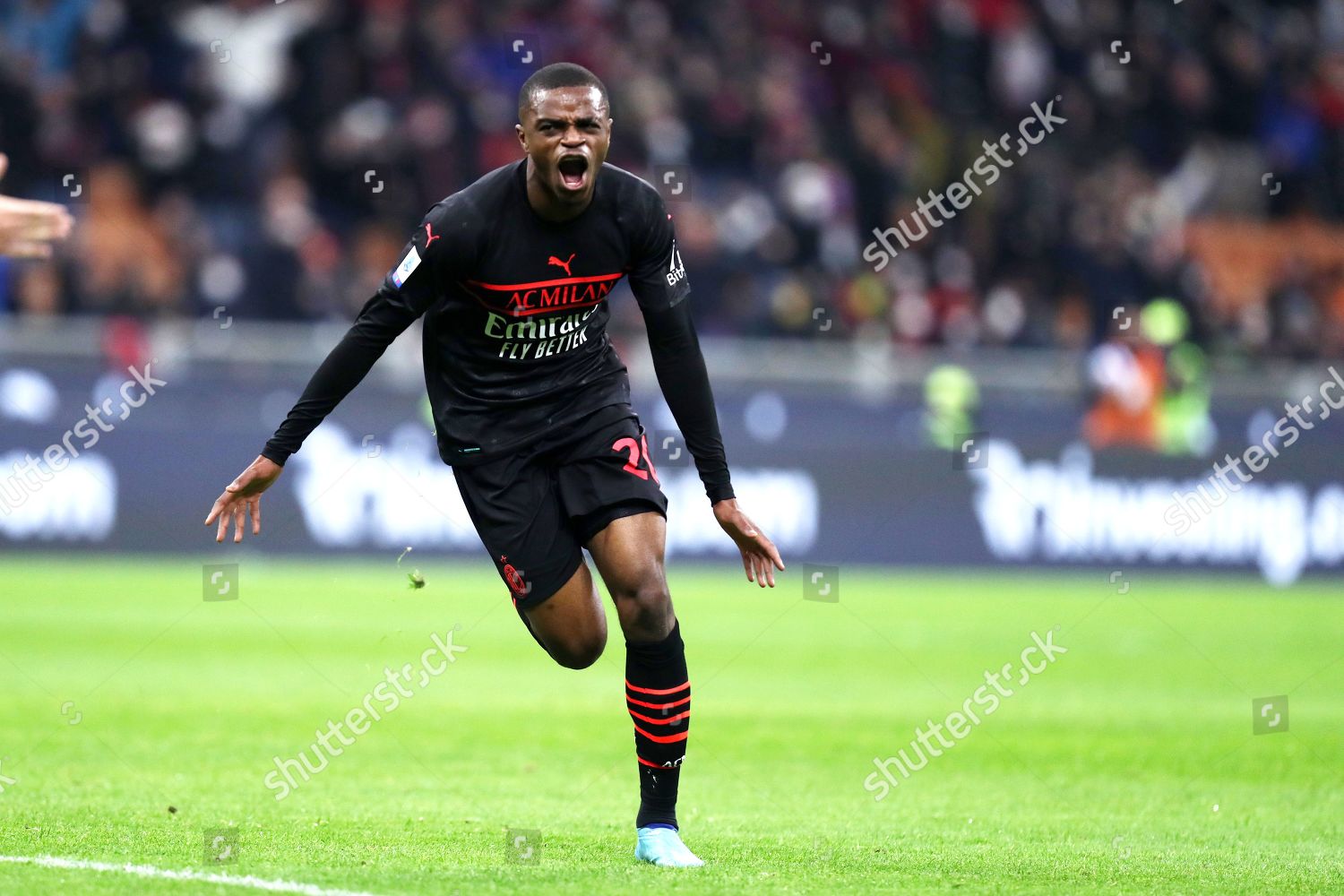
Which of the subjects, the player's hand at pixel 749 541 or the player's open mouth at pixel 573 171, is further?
the player's hand at pixel 749 541

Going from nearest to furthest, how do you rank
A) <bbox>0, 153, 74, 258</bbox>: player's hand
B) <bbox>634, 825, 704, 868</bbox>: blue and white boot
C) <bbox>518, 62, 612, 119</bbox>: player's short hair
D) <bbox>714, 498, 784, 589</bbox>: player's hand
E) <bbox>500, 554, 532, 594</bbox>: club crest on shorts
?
<bbox>0, 153, 74, 258</bbox>: player's hand < <bbox>518, 62, 612, 119</bbox>: player's short hair < <bbox>634, 825, 704, 868</bbox>: blue and white boot < <bbox>714, 498, 784, 589</bbox>: player's hand < <bbox>500, 554, 532, 594</bbox>: club crest on shorts

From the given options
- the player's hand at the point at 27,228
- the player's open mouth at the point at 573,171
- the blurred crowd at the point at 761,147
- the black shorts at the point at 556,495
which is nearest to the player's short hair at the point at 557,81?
the player's open mouth at the point at 573,171

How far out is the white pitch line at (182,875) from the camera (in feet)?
16.5

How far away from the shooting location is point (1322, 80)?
2470 cm

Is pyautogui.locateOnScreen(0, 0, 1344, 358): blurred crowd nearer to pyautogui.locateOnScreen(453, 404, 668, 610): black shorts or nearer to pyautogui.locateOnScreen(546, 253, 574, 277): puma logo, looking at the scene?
pyautogui.locateOnScreen(453, 404, 668, 610): black shorts

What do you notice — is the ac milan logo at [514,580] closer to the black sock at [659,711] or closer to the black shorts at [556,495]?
the black shorts at [556,495]

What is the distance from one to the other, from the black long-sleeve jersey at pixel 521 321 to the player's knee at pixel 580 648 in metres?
0.65

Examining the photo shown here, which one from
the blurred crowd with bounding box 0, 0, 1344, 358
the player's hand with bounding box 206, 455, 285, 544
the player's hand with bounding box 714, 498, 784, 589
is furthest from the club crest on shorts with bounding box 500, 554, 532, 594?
the blurred crowd with bounding box 0, 0, 1344, 358

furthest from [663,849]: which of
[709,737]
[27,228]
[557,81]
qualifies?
[709,737]

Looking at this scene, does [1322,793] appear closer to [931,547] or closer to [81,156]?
[931,547]

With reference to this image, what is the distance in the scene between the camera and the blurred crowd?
18984mm

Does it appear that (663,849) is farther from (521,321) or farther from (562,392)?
(521,321)

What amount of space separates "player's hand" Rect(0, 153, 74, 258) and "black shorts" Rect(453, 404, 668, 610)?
1803mm

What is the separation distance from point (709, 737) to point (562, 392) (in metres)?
4.13
